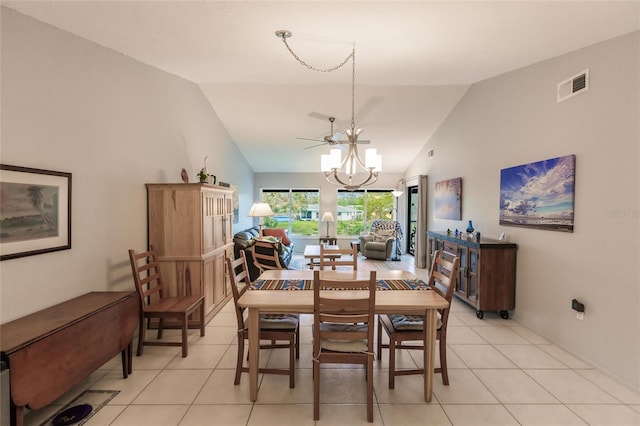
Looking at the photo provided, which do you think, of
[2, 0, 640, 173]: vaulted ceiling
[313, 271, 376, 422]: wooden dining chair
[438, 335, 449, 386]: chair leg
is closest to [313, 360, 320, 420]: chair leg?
[313, 271, 376, 422]: wooden dining chair

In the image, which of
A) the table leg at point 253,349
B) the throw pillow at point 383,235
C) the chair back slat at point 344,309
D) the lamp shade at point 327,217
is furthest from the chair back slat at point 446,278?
the lamp shade at point 327,217

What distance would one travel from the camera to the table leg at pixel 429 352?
7.30 ft

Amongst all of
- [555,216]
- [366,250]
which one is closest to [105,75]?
[555,216]

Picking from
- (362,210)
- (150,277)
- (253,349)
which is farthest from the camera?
(362,210)

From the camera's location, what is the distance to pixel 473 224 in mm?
4734

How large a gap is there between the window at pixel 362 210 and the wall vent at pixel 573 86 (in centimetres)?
599

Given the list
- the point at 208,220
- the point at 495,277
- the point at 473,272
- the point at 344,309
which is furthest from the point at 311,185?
the point at 344,309

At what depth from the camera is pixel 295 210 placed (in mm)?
8961

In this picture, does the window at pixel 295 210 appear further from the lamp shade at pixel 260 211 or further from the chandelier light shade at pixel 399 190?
the lamp shade at pixel 260 211

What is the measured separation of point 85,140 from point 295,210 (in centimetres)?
648

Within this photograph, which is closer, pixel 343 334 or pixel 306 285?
pixel 343 334

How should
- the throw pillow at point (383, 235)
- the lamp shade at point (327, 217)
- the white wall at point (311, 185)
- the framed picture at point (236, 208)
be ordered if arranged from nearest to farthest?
the framed picture at point (236, 208), the throw pillow at point (383, 235), the lamp shade at point (327, 217), the white wall at point (311, 185)

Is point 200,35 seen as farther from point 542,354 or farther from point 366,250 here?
point 366,250

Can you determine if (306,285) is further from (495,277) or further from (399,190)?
(399,190)
